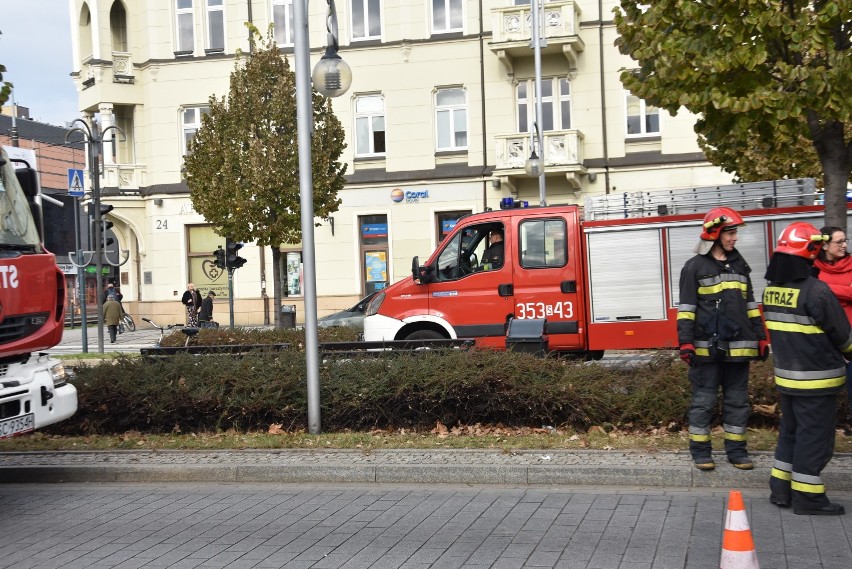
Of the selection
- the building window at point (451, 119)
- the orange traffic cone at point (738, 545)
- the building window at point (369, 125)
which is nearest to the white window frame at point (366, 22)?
the building window at point (369, 125)

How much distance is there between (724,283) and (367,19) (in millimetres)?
28404

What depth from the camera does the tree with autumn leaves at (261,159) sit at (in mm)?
26703

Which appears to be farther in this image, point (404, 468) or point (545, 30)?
point (545, 30)

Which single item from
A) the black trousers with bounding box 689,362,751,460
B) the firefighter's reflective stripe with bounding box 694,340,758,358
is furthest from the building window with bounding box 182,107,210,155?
the firefighter's reflective stripe with bounding box 694,340,758,358

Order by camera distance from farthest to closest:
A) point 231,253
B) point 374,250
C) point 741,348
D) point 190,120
Result: point 190,120, point 374,250, point 231,253, point 741,348

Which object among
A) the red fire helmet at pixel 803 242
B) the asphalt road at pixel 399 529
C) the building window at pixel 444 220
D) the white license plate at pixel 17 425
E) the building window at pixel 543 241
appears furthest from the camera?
the building window at pixel 444 220

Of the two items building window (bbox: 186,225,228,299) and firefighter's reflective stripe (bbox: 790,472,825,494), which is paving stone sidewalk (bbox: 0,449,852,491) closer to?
firefighter's reflective stripe (bbox: 790,472,825,494)

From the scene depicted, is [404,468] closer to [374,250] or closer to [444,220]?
[444,220]

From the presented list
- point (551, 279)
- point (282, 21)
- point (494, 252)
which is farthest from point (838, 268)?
point (282, 21)

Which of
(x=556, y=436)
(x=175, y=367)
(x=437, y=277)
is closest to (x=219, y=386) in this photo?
(x=175, y=367)

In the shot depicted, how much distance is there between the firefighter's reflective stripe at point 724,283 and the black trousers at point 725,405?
0.57 metres

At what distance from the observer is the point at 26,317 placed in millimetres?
8367

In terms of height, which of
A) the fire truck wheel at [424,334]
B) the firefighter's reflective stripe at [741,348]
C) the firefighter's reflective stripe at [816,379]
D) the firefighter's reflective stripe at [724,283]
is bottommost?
the fire truck wheel at [424,334]

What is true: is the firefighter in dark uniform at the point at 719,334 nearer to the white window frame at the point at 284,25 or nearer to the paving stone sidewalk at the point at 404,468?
the paving stone sidewalk at the point at 404,468
